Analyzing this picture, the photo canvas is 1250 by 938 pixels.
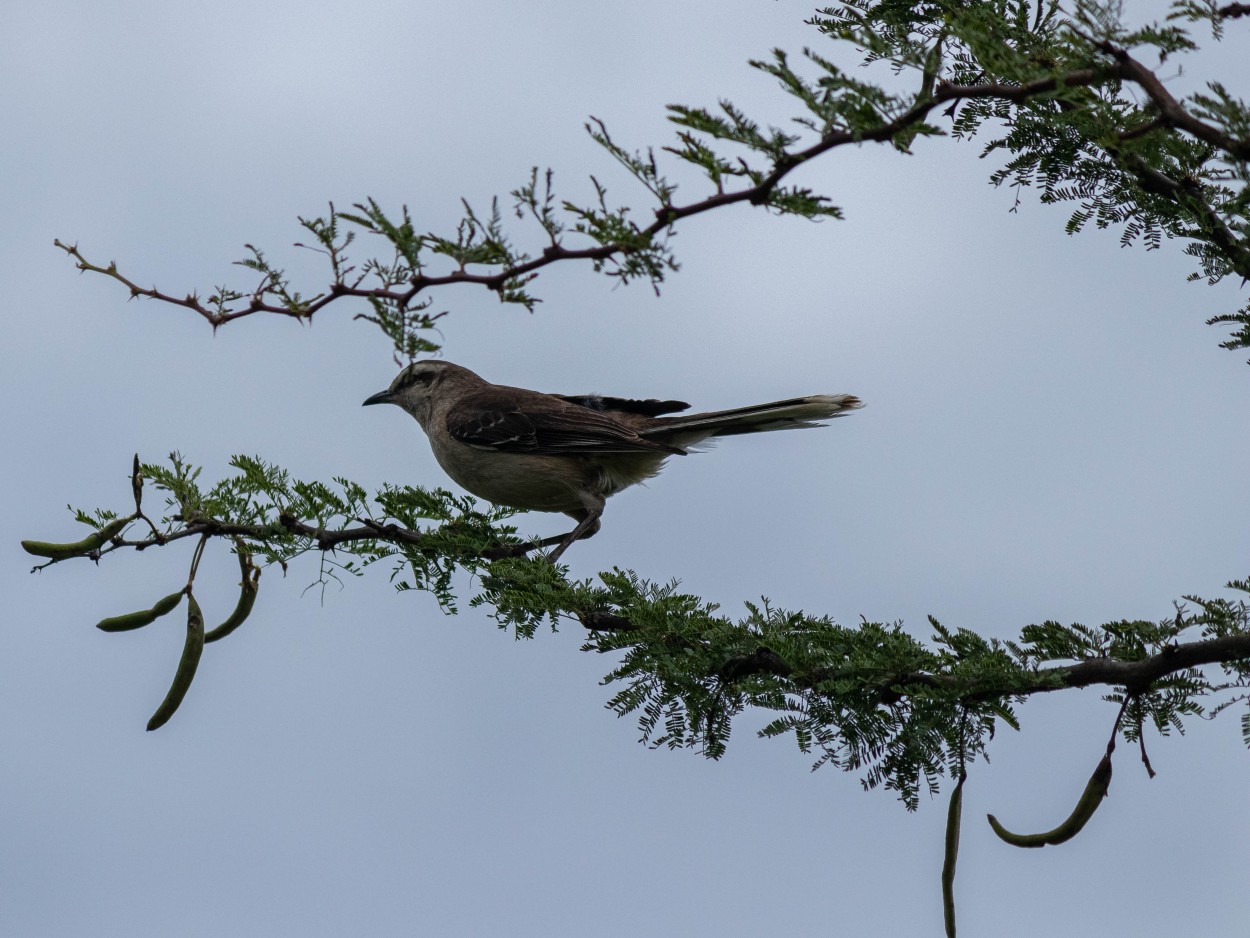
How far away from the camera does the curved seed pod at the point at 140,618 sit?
496 centimetres

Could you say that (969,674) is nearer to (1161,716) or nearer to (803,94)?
(1161,716)

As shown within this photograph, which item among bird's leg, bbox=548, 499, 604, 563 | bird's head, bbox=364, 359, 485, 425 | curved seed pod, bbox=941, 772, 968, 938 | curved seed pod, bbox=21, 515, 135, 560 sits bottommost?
curved seed pod, bbox=941, 772, 968, 938

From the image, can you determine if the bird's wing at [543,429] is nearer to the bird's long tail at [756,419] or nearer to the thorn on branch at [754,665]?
the bird's long tail at [756,419]

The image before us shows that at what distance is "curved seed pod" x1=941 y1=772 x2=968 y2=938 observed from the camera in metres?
4.20

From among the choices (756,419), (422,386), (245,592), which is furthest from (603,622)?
(422,386)

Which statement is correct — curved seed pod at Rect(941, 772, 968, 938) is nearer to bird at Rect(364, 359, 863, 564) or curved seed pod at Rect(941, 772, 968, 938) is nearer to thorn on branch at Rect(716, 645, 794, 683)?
thorn on branch at Rect(716, 645, 794, 683)

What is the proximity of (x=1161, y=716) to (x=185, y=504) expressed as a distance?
3944mm

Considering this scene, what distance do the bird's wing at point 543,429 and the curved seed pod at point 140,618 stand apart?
10.3ft

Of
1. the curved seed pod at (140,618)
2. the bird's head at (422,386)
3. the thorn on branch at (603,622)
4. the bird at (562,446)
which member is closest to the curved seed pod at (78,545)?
the curved seed pod at (140,618)

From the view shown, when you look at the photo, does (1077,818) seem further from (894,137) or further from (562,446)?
(562,446)

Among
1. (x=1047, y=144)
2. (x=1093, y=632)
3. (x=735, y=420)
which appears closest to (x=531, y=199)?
(x=1093, y=632)

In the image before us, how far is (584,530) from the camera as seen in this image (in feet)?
26.5

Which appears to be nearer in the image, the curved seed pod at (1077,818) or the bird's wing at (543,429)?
the curved seed pod at (1077,818)

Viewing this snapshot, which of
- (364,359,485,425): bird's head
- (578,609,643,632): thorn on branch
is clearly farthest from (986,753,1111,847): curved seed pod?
(364,359,485,425): bird's head
